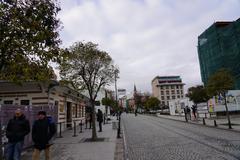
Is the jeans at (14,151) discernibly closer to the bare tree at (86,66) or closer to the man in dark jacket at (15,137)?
the man in dark jacket at (15,137)

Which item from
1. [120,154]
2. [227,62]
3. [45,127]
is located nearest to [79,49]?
[120,154]

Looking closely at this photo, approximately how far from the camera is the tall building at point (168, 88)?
146 metres

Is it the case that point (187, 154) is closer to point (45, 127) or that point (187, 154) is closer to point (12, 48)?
point (45, 127)

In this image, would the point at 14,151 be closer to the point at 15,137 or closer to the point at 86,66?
the point at 15,137

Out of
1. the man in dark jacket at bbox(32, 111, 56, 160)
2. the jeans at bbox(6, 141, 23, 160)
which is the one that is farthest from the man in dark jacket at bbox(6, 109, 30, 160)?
the man in dark jacket at bbox(32, 111, 56, 160)

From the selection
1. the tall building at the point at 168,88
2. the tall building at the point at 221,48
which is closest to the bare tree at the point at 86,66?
the tall building at the point at 221,48

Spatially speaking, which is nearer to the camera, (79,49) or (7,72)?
(7,72)

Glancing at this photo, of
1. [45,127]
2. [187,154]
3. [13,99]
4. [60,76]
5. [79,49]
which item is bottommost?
[187,154]

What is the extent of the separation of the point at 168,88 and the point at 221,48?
94.7 metres

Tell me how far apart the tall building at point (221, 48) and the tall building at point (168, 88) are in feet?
270

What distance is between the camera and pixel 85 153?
10320 millimetres

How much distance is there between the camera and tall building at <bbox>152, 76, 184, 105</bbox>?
14570 centimetres

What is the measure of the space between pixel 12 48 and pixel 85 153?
5.41m

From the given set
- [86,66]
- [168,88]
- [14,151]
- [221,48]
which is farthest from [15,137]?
[168,88]
